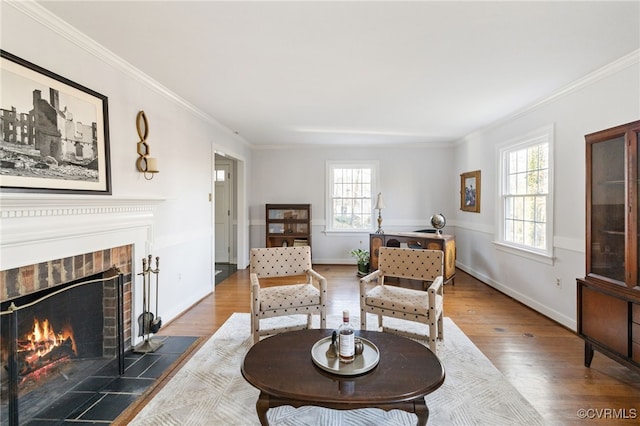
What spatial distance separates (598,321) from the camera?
2.37 meters

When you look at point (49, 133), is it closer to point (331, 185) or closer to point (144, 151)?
point (144, 151)

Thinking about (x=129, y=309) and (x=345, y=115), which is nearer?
(x=129, y=309)

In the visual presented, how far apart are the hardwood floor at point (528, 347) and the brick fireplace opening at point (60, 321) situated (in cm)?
83

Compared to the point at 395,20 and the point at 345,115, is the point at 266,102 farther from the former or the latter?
the point at 395,20

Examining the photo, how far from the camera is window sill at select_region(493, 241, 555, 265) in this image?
355 cm

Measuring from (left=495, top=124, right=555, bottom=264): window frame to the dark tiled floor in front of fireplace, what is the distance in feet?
13.3

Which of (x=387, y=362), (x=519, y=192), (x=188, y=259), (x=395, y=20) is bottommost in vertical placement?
(x=387, y=362)

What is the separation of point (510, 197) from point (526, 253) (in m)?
0.87

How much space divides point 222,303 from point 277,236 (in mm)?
2388

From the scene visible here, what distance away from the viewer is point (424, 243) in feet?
16.1

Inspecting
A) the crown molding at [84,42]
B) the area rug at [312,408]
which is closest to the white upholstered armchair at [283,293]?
the area rug at [312,408]

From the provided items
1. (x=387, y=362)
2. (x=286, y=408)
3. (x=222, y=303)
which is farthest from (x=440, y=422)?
(x=222, y=303)

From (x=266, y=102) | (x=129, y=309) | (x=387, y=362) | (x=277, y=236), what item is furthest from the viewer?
(x=277, y=236)

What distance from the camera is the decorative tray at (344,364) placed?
167cm
